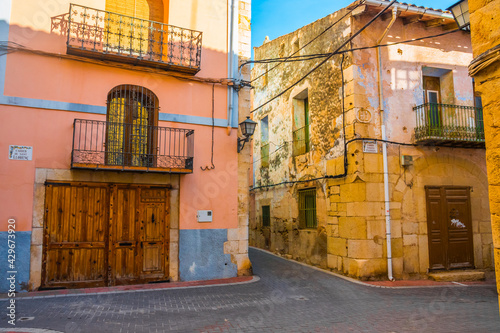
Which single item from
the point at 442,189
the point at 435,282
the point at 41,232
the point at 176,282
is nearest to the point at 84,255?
the point at 41,232

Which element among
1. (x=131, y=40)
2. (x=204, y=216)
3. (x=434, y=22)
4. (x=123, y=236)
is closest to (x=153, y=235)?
(x=123, y=236)

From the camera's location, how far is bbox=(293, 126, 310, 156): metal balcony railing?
470 inches

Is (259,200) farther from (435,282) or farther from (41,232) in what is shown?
(41,232)

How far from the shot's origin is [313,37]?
11.4 meters

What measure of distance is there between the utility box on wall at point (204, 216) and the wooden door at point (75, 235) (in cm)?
200

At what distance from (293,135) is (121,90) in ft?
19.1

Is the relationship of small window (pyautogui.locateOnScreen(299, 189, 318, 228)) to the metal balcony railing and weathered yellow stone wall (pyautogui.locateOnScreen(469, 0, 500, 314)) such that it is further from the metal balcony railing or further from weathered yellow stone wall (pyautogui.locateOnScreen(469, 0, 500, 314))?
weathered yellow stone wall (pyautogui.locateOnScreen(469, 0, 500, 314))

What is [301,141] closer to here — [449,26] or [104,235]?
[449,26]

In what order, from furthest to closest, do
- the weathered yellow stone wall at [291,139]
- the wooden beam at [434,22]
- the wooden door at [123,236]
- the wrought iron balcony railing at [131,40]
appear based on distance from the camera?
the weathered yellow stone wall at [291,139] → the wooden beam at [434,22] → the wooden door at [123,236] → the wrought iron balcony railing at [131,40]

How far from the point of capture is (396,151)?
375 inches

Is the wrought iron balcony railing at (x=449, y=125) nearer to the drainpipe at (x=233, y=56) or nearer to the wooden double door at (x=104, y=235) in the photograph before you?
the drainpipe at (x=233, y=56)

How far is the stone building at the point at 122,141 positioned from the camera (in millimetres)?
7383

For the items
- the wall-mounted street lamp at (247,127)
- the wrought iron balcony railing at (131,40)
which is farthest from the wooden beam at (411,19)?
the wrought iron balcony railing at (131,40)

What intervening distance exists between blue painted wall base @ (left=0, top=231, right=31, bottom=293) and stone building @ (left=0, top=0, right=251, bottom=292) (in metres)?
0.02
